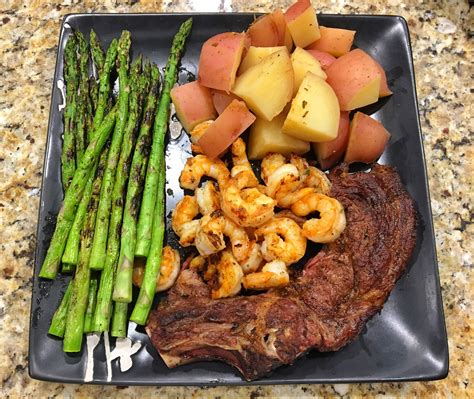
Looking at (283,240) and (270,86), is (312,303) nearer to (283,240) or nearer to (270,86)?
(283,240)

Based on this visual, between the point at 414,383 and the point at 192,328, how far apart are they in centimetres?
121

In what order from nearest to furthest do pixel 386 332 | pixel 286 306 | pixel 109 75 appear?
pixel 286 306, pixel 386 332, pixel 109 75

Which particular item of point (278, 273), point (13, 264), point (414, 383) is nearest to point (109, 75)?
point (13, 264)

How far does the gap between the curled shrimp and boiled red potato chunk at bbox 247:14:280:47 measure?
1.28m

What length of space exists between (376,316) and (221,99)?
1.41 m

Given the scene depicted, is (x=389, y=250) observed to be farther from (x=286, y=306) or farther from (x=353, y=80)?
(x=353, y=80)

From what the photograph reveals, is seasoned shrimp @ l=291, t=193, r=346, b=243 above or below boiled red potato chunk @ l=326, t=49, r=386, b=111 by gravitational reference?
below

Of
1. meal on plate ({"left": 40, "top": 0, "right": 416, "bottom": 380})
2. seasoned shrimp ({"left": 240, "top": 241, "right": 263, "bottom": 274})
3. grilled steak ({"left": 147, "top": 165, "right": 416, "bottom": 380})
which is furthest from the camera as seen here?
seasoned shrimp ({"left": 240, "top": 241, "right": 263, "bottom": 274})

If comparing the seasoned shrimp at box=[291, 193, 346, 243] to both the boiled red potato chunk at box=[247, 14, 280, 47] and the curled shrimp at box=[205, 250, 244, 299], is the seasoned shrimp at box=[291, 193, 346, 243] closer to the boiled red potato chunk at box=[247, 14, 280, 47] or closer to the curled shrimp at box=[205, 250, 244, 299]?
the curled shrimp at box=[205, 250, 244, 299]

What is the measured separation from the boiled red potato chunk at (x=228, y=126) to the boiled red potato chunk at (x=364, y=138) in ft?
1.86

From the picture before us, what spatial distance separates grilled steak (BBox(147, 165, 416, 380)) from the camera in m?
2.54

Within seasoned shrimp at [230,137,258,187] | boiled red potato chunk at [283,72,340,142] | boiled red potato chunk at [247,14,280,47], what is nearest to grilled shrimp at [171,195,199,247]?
seasoned shrimp at [230,137,258,187]

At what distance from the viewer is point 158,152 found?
3.05m

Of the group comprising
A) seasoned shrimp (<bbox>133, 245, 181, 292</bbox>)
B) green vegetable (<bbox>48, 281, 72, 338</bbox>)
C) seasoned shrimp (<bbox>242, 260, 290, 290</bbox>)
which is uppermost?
seasoned shrimp (<bbox>242, 260, 290, 290</bbox>)
